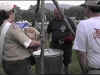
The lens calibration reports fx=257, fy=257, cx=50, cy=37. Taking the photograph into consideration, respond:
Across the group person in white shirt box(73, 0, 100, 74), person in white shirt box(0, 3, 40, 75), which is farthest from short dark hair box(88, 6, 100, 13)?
person in white shirt box(0, 3, 40, 75)

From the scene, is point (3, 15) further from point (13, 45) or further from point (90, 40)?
point (90, 40)

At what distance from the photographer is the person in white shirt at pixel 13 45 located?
3.25 metres

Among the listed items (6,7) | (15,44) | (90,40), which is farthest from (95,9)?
(6,7)

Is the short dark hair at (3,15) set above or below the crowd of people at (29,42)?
above

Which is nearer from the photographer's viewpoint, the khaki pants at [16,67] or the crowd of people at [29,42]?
the crowd of people at [29,42]

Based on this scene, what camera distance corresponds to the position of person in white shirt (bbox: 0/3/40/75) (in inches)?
128

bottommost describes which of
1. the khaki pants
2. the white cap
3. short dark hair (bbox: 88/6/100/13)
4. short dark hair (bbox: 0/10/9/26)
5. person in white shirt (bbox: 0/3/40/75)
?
the khaki pants

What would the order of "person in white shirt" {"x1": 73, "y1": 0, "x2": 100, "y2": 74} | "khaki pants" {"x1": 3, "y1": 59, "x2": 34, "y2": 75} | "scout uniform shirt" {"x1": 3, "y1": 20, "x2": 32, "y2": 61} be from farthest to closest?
"khaki pants" {"x1": 3, "y1": 59, "x2": 34, "y2": 75} < "scout uniform shirt" {"x1": 3, "y1": 20, "x2": 32, "y2": 61} < "person in white shirt" {"x1": 73, "y1": 0, "x2": 100, "y2": 74}

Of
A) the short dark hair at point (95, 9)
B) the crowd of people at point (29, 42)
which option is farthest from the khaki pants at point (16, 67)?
the short dark hair at point (95, 9)

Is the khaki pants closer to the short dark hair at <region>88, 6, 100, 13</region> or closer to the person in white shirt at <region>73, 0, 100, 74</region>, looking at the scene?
the person in white shirt at <region>73, 0, 100, 74</region>

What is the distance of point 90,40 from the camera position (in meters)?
2.90

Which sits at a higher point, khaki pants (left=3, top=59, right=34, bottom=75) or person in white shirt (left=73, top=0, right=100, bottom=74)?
person in white shirt (left=73, top=0, right=100, bottom=74)

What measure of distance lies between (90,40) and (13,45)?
101 centimetres

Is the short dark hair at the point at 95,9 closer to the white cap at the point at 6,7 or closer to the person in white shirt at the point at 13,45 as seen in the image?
the person in white shirt at the point at 13,45
